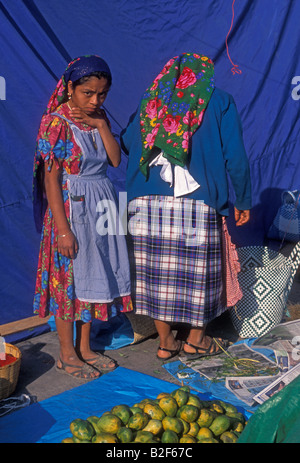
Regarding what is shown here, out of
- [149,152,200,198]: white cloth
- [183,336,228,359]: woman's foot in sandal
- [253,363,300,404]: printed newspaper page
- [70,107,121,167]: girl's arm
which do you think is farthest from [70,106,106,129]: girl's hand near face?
[253,363,300,404]: printed newspaper page

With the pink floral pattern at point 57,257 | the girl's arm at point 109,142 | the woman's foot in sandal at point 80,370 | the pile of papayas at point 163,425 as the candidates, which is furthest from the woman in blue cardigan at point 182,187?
the pile of papayas at point 163,425

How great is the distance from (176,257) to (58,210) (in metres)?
0.78

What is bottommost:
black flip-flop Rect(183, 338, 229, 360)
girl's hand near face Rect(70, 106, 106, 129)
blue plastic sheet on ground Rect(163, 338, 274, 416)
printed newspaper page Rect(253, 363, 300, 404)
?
blue plastic sheet on ground Rect(163, 338, 274, 416)

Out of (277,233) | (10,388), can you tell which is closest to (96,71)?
(10,388)

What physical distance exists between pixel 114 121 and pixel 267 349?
6.19 feet

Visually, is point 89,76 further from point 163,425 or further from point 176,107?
point 163,425

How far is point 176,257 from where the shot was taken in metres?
3.34

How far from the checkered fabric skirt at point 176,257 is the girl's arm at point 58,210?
1.69 ft

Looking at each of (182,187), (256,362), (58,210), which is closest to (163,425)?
Result: (58,210)

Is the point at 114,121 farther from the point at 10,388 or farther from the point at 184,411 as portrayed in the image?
the point at 184,411

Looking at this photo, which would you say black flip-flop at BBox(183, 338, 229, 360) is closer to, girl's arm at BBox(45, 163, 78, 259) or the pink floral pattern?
the pink floral pattern

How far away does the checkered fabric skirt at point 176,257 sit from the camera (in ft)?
10.8

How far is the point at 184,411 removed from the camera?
6.89 feet

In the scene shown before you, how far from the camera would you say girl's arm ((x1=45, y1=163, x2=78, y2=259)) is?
3002 mm
